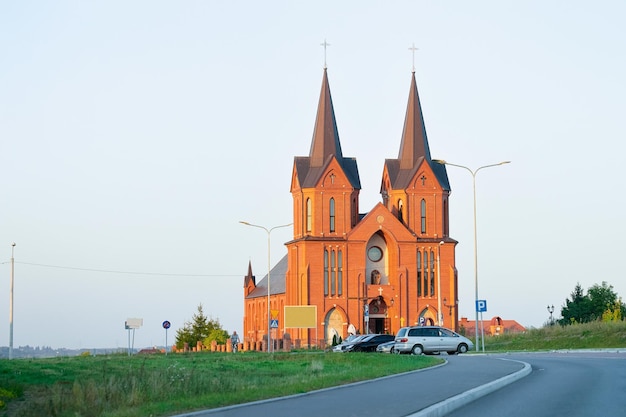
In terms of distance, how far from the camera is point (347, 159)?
330 feet

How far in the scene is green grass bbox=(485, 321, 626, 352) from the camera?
2458 inches

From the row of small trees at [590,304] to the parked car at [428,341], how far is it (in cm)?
5849

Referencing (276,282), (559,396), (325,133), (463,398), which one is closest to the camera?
(463,398)

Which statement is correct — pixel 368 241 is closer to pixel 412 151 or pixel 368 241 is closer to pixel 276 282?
pixel 412 151

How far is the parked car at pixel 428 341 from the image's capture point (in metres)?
52.9

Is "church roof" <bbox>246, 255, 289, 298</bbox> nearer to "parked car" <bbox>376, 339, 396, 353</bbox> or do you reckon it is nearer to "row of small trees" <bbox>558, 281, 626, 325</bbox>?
"row of small trees" <bbox>558, 281, 626, 325</bbox>

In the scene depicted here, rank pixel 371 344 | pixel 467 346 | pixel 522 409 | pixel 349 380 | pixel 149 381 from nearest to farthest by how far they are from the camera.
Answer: pixel 522 409
pixel 149 381
pixel 349 380
pixel 467 346
pixel 371 344

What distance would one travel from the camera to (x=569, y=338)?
66.8 m

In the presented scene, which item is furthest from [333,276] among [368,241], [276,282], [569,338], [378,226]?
[569,338]

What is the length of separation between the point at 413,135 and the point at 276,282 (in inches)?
1107

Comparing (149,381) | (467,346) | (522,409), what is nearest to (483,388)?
(522,409)

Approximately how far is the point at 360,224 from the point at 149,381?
249ft

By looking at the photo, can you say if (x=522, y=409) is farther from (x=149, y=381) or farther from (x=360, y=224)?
(x=360, y=224)

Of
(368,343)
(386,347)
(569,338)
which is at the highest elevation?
(569,338)
